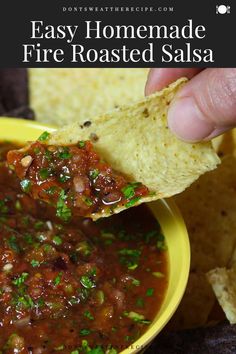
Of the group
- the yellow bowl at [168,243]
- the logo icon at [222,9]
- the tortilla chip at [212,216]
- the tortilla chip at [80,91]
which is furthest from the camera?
the tortilla chip at [80,91]

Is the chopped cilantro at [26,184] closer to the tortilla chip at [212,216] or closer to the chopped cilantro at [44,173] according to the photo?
the chopped cilantro at [44,173]

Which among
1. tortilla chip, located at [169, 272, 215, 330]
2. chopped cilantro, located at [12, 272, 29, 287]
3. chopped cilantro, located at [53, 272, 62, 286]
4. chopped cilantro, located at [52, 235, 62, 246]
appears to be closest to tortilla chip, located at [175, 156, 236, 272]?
tortilla chip, located at [169, 272, 215, 330]

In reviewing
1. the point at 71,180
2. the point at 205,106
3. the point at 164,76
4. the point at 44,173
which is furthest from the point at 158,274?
the point at 164,76

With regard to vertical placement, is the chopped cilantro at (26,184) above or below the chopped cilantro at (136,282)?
above

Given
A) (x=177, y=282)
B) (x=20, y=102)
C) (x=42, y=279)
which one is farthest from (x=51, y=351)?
(x=20, y=102)

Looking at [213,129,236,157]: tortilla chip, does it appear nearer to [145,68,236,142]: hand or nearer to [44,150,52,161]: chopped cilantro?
[145,68,236,142]: hand

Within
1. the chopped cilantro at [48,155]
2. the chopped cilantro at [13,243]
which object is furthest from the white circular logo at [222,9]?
the chopped cilantro at [13,243]

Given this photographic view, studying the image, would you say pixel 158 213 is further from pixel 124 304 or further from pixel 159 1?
pixel 159 1
